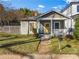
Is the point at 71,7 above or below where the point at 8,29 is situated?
above

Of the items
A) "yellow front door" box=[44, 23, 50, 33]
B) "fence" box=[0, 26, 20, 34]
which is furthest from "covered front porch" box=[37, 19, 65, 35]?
"fence" box=[0, 26, 20, 34]

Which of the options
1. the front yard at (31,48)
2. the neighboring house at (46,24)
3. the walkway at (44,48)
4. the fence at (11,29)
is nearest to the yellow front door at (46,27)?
the neighboring house at (46,24)

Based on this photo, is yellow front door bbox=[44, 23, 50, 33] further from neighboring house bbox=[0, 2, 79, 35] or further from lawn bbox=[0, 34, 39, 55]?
lawn bbox=[0, 34, 39, 55]

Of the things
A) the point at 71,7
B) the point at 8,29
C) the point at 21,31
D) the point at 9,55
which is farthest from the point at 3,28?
the point at 9,55

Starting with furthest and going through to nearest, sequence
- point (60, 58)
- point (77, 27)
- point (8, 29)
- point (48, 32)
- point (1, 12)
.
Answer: point (1, 12) → point (8, 29) → point (48, 32) → point (77, 27) → point (60, 58)

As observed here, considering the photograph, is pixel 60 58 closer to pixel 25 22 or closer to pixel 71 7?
pixel 25 22

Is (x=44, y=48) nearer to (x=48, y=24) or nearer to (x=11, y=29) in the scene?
(x=48, y=24)

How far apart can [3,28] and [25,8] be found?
37.3 m

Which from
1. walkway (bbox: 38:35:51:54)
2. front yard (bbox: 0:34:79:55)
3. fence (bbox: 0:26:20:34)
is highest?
front yard (bbox: 0:34:79:55)

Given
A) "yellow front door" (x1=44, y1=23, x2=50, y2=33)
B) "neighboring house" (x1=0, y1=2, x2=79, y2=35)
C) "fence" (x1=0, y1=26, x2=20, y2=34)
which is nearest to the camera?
"neighboring house" (x1=0, y1=2, x2=79, y2=35)

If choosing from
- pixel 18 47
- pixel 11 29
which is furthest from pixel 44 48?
pixel 11 29

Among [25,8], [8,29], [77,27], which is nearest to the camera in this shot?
[77,27]

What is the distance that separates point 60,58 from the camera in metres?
10.8

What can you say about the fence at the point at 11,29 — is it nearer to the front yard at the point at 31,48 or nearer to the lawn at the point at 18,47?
the lawn at the point at 18,47
